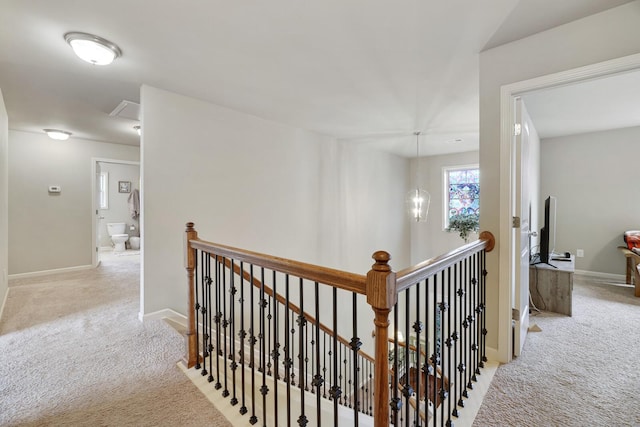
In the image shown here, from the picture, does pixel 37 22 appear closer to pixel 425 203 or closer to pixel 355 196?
pixel 355 196

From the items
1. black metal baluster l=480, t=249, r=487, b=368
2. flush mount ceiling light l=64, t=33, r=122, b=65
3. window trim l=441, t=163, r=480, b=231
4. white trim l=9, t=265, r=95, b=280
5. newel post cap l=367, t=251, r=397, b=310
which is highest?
flush mount ceiling light l=64, t=33, r=122, b=65

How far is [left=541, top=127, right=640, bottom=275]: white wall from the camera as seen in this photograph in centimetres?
443

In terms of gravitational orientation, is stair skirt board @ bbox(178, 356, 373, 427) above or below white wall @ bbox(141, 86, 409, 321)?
below

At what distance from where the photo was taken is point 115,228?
7.41 m

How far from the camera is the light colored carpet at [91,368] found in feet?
5.32

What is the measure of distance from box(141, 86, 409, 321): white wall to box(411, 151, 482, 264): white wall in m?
1.70

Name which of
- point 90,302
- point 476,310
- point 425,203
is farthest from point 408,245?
point 90,302

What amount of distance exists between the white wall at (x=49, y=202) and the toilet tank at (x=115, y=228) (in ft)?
8.77

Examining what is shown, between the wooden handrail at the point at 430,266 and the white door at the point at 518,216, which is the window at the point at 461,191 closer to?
the white door at the point at 518,216

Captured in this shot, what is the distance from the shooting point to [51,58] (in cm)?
224

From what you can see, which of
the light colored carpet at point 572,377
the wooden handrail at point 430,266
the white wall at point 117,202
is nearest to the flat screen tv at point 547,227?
the light colored carpet at point 572,377

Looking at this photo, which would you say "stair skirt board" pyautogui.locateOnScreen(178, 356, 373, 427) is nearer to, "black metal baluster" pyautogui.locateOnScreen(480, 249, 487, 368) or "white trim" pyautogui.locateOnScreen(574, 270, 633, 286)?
"black metal baluster" pyautogui.locateOnScreen(480, 249, 487, 368)

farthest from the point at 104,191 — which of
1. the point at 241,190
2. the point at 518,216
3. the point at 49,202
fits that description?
the point at 518,216

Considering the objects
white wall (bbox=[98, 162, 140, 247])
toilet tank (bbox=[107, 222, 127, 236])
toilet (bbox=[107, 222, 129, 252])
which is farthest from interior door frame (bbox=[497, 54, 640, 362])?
toilet tank (bbox=[107, 222, 127, 236])
